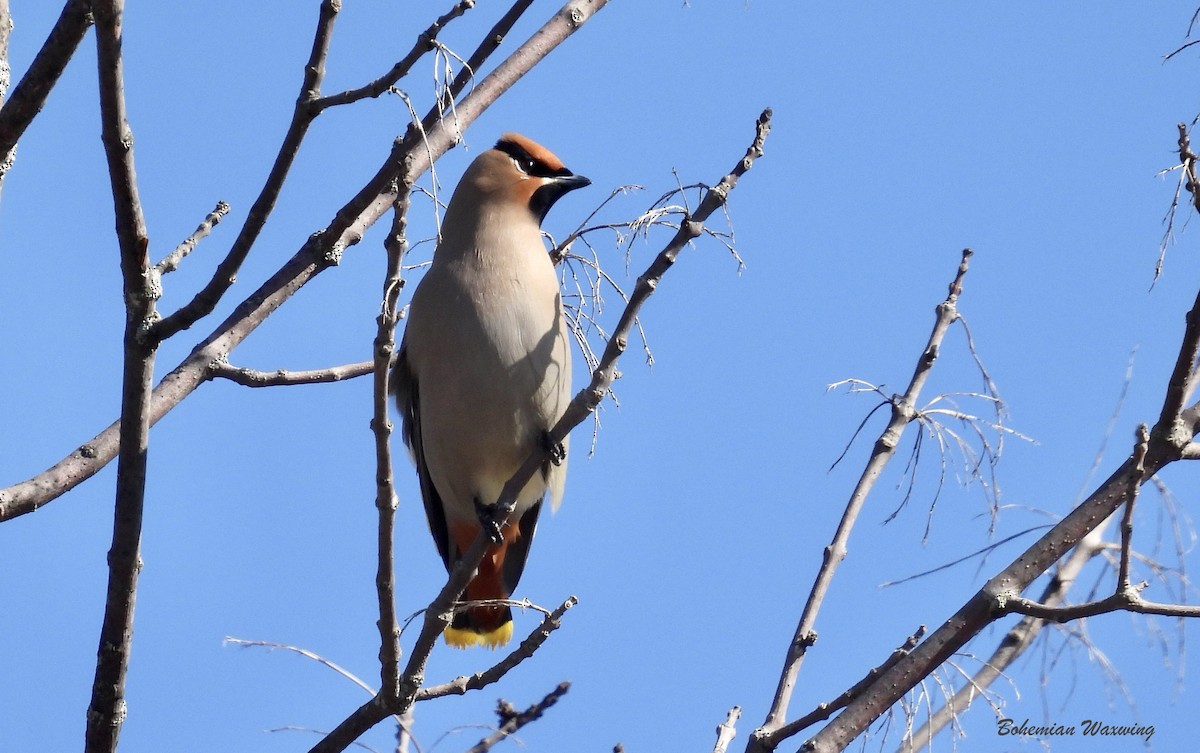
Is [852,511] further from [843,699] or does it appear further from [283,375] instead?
[283,375]

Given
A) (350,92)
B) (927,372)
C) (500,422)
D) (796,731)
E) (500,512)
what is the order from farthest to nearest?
(500,422)
(927,372)
(500,512)
(796,731)
(350,92)

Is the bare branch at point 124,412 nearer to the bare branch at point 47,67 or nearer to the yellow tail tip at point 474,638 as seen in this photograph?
the bare branch at point 47,67

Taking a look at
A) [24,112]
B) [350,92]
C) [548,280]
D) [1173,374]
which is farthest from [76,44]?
[1173,374]

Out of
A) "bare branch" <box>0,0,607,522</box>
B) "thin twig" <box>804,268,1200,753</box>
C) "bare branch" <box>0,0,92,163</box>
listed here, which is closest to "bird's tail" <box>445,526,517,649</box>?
"bare branch" <box>0,0,607,522</box>

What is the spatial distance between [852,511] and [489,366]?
48.3 inches

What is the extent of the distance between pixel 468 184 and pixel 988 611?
7.75 feet

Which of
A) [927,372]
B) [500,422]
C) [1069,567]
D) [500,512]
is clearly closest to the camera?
[500,512]

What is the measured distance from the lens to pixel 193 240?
294cm

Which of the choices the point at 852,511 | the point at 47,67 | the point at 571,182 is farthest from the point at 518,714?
the point at 571,182

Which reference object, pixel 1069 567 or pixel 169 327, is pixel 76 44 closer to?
pixel 169 327

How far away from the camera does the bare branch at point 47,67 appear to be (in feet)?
7.84

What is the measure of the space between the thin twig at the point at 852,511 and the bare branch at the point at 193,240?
139 centimetres

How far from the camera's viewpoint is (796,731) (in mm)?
2496

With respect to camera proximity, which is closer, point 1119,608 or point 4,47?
point 1119,608
